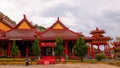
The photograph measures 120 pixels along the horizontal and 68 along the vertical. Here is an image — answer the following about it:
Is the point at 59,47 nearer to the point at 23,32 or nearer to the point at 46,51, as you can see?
the point at 46,51

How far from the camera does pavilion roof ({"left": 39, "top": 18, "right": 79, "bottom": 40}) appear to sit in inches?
1828

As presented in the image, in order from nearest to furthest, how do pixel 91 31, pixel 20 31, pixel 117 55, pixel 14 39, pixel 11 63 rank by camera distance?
pixel 11 63, pixel 14 39, pixel 20 31, pixel 117 55, pixel 91 31

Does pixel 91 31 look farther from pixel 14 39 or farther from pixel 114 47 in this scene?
pixel 14 39

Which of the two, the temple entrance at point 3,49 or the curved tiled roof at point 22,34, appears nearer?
the curved tiled roof at point 22,34

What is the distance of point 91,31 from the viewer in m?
61.2

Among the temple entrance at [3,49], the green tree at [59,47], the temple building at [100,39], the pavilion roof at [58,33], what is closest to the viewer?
the green tree at [59,47]

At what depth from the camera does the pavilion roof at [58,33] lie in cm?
4644

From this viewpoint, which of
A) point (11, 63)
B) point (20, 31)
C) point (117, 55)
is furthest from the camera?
point (117, 55)

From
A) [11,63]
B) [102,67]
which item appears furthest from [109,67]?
[11,63]

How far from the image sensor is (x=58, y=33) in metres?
48.0

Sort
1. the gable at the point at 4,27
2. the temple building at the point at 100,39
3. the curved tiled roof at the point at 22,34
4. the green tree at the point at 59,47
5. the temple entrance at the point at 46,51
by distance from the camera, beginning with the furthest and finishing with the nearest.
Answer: the temple building at the point at 100,39 < the gable at the point at 4,27 < the temple entrance at the point at 46,51 < the curved tiled roof at the point at 22,34 < the green tree at the point at 59,47

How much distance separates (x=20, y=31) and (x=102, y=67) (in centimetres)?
1908

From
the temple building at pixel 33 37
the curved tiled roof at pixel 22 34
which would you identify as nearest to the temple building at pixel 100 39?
the temple building at pixel 33 37

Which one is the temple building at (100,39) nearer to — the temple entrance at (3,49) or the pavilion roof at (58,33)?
the pavilion roof at (58,33)
